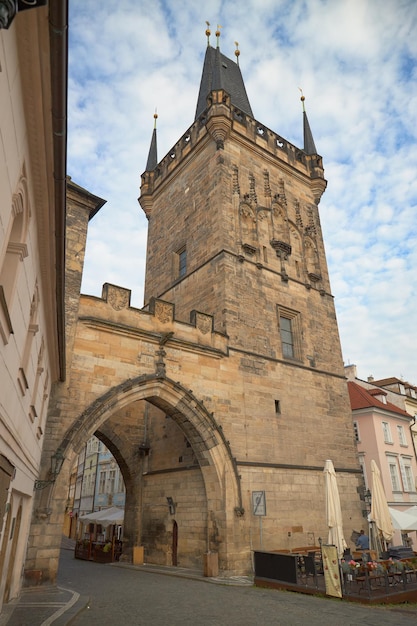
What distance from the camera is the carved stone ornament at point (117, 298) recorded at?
13.3 m

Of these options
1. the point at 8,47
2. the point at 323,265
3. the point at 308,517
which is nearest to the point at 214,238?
the point at 323,265

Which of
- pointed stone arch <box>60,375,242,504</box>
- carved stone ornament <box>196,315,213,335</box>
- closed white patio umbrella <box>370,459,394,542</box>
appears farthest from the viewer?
carved stone ornament <box>196,315,213,335</box>

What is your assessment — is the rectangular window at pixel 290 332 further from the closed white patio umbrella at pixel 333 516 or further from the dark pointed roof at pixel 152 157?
the dark pointed roof at pixel 152 157

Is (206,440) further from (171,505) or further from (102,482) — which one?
(102,482)

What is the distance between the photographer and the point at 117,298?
13461mm

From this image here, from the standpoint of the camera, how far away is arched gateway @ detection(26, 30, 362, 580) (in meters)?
12.4

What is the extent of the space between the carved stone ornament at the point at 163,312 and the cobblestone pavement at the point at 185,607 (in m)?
7.21

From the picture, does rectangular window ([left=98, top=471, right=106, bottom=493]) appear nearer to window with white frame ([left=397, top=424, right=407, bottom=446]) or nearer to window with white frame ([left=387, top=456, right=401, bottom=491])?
window with white frame ([left=387, top=456, right=401, bottom=491])

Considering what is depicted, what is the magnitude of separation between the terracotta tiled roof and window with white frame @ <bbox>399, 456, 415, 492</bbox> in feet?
9.06

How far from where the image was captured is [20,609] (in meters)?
7.17

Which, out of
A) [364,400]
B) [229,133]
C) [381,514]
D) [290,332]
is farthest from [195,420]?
[364,400]

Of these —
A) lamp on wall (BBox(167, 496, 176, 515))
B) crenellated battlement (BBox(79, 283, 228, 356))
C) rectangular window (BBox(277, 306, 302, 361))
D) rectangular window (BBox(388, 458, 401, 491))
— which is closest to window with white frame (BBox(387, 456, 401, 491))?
rectangular window (BBox(388, 458, 401, 491))

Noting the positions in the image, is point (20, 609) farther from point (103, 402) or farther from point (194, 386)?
point (194, 386)

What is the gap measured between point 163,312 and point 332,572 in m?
8.35
